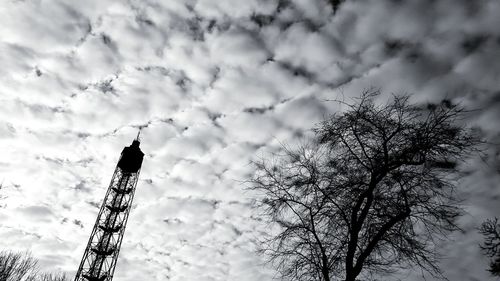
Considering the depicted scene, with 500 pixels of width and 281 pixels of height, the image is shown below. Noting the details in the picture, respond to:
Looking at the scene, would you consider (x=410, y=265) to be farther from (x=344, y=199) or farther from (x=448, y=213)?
(x=344, y=199)

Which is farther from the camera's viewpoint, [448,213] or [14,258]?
[14,258]

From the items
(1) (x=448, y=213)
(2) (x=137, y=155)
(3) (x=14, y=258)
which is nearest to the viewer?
(1) (x=448, y=213)

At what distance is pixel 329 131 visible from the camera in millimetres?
7438

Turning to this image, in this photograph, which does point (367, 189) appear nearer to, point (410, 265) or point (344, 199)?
point (344, 199)

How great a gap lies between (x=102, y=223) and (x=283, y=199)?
27.8 m

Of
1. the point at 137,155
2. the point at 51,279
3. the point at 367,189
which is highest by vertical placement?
the point at 137,155

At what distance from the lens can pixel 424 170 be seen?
6863 millimetres

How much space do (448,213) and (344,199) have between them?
233cm

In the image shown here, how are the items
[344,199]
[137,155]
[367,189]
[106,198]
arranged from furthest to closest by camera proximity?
[137,155] → [106,198] → [344,199] → [367,189]

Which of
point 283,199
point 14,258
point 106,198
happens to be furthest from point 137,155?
point 283,199

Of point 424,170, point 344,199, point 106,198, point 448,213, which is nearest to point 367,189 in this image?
point 344,199

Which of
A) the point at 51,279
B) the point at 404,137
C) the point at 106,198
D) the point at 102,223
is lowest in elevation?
the point at 404,137

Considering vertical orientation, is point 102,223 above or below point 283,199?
above

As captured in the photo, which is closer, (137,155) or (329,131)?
(329,131)
